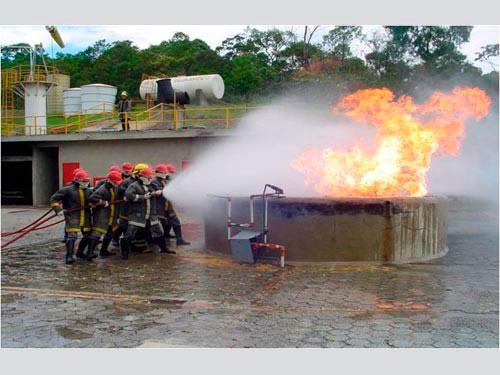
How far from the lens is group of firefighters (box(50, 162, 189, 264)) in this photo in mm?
9422

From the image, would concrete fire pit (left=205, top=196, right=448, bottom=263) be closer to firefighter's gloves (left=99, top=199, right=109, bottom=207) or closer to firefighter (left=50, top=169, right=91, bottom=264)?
firefighter's gloves (left=99, top=199, right=109, bottom=207)

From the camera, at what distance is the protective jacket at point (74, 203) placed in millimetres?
9359

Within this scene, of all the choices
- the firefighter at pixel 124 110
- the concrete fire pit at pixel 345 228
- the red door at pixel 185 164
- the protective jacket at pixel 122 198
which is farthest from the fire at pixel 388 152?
the firefighter at pixel 124 110

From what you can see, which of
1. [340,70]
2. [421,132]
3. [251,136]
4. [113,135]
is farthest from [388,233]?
[340,70]

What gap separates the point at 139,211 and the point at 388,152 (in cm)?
521

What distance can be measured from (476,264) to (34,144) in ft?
67.1

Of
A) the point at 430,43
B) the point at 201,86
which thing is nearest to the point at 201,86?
the point at 201,86

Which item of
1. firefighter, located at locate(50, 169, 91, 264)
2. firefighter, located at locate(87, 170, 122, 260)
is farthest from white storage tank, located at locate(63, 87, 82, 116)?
firefighter, located at locate(50, 169, 91, 264)

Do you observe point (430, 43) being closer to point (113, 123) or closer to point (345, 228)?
point (113, 123)

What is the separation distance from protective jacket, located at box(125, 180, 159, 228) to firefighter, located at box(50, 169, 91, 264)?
0.79 meters

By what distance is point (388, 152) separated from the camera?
10.2 meters

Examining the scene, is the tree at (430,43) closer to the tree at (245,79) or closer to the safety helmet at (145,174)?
the tree at (245,79)

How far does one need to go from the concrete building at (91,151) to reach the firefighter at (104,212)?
33.3 feet

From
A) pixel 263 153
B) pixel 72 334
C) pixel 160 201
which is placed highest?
pixel 263 153
